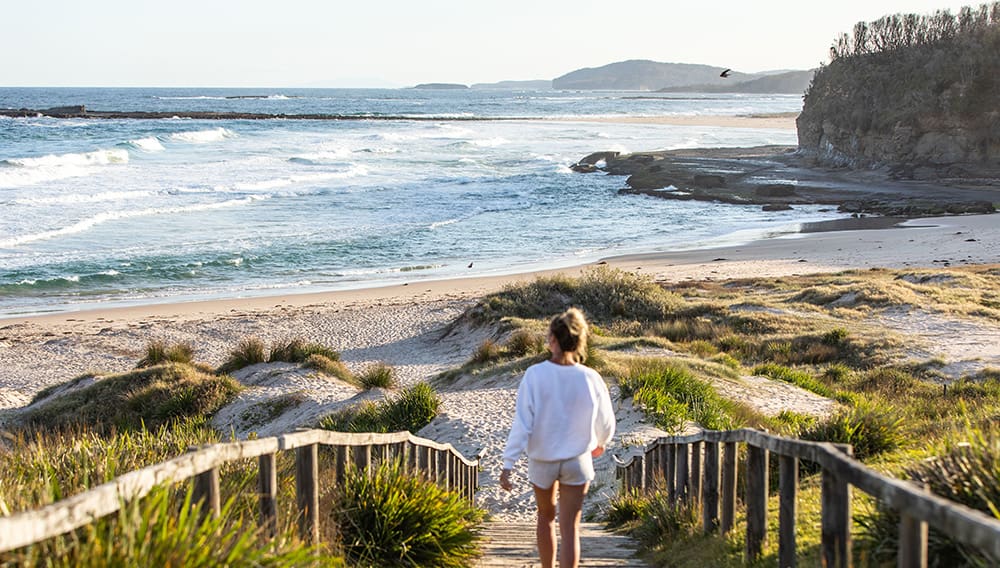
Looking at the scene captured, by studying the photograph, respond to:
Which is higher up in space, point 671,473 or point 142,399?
point 671,473

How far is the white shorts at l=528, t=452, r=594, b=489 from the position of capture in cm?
563

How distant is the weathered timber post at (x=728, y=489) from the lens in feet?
20.5

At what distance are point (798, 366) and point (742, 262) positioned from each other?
50.7ft

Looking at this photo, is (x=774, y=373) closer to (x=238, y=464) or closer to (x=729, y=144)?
(x=238, y=464)

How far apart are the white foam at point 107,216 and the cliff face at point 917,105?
36957 mm

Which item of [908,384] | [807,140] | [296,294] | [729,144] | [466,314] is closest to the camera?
[908,384]

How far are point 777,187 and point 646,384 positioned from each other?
142ft

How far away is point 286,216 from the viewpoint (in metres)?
45.6

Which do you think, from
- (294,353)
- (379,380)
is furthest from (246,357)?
(379,380)

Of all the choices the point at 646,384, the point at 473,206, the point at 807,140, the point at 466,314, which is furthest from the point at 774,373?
the point at 807,140

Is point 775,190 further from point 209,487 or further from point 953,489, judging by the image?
point 209,487

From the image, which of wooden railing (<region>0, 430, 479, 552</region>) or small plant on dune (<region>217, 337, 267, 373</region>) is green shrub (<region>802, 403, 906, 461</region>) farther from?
small plant on dune (<region>217, 337, 267, 373</region>)

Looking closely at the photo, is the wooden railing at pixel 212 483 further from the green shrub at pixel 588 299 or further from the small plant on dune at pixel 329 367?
the green shrub at pixel 588 299

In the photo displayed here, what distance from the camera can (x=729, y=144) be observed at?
93625 millimetres
